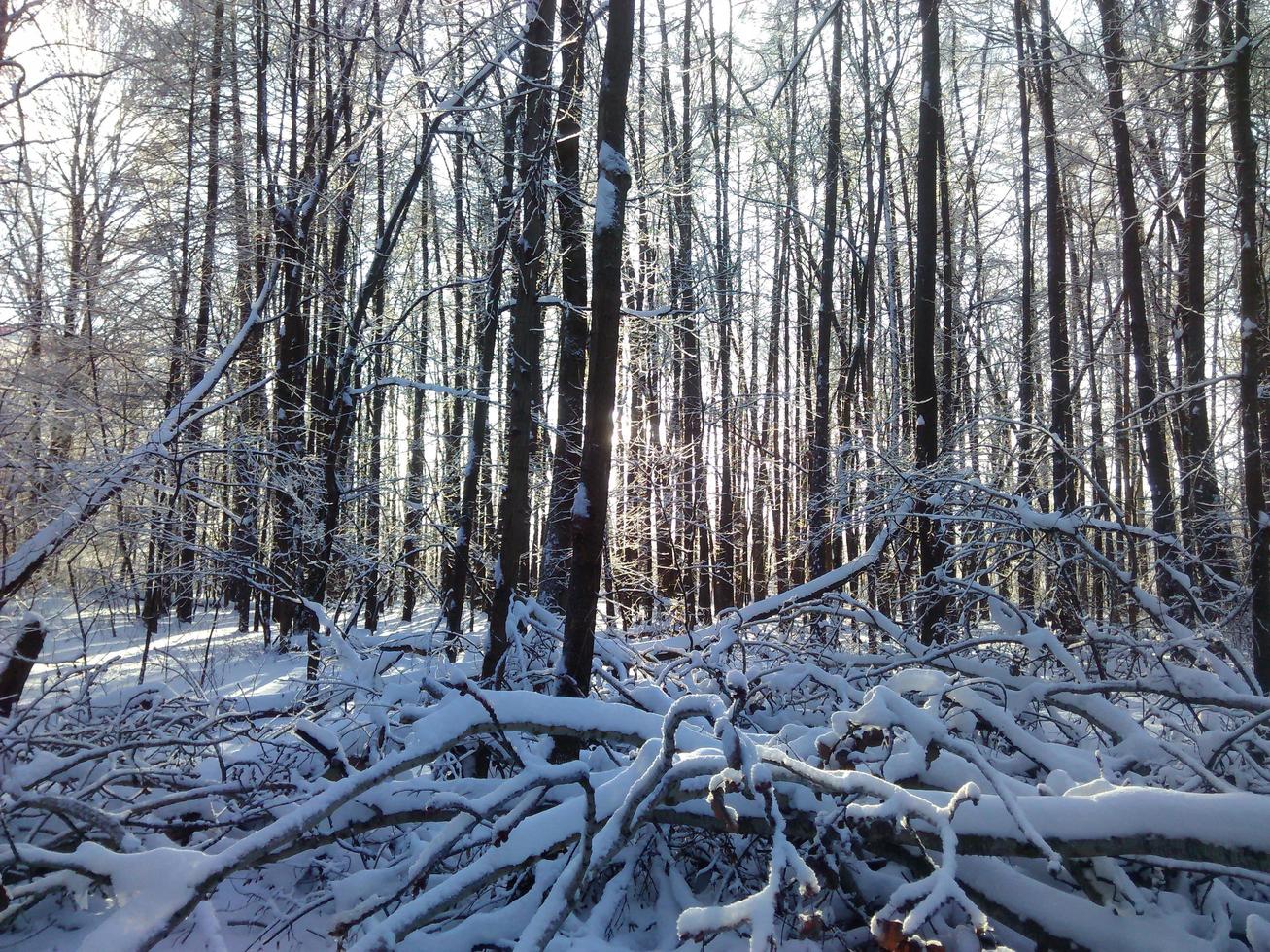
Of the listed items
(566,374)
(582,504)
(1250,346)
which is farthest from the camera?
(566,374)

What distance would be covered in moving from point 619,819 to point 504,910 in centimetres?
83

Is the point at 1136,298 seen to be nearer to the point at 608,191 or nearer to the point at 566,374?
the point at 566,374

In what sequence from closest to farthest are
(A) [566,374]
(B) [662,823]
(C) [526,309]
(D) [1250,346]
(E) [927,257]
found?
(B) [662,823] < (D) [1250,346] < (C) [526,309] < (E) [927,257] < (A) [566,374]

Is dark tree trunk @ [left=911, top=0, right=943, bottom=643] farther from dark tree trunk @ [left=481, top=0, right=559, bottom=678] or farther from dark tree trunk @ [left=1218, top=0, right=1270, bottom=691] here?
dark tree trunk @ [left=481, top=0, right=559, bottom=678]

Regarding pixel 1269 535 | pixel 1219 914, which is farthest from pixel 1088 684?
pixel 1269 535

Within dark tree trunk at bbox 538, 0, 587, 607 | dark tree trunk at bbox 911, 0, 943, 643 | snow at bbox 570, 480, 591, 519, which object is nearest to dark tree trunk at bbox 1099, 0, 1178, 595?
dark tree trunk at bbox 911, 0, 943, 643

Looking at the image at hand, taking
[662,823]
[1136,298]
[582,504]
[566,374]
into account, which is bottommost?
[662,823]

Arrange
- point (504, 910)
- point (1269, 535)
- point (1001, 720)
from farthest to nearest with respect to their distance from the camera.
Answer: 1. point (1269, 535)
2. point (1001, 720)
3. point (504, 910)

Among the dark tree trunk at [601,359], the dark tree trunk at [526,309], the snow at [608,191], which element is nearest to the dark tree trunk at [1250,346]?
the dark tree trunk at [601,359]

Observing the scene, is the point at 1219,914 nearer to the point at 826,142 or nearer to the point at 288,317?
the point at 288,317

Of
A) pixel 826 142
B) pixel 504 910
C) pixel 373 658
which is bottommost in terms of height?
pixel 504 910

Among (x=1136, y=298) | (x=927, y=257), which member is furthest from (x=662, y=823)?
(x=1136, y=298)

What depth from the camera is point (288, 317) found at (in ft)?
39.6

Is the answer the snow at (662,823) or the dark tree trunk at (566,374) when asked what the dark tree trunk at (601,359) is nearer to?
the snow at (662,823)
